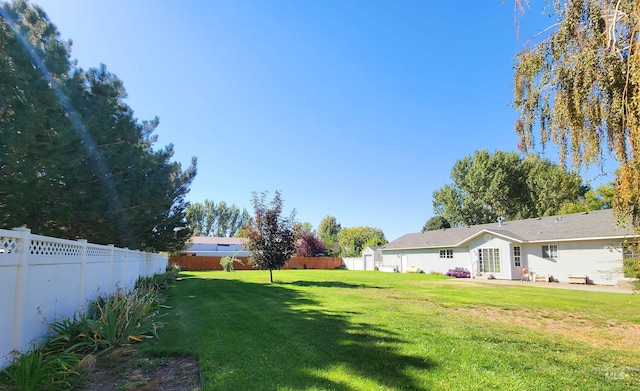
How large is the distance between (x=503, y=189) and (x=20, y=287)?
4097cm

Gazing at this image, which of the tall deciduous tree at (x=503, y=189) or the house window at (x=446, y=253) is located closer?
the house window at (x=446, y=253)

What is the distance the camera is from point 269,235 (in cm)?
1852

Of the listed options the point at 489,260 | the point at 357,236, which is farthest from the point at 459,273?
the point at 357,236

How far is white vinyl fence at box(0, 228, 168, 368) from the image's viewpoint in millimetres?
3650

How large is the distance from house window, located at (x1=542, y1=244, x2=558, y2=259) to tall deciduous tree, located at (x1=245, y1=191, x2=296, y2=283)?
1505cm

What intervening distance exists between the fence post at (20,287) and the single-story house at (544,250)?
1829cm

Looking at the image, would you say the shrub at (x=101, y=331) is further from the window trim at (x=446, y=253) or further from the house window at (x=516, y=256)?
the window trim at (x=446, y=253)

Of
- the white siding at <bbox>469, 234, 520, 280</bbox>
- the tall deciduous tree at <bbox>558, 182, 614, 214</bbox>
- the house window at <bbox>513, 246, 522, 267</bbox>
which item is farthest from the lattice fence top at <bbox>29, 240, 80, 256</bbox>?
the tall deciduous tree at <bbox>558, 182, 614, 214</bbox>

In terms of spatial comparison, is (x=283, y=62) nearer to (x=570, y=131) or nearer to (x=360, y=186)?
(x=570, y=131)

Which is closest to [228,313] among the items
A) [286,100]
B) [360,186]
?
[286,100]

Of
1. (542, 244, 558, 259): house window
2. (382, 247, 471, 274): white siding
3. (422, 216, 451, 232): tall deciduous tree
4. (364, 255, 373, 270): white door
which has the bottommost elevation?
(364, 255, 373, 270): white door

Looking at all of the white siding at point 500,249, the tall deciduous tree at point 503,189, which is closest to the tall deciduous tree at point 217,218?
the tall deciduous tree at point 503,189

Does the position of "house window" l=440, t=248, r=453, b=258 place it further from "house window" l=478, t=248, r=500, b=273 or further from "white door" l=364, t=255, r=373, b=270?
"white door" l=364, t=255, r=373, b=270

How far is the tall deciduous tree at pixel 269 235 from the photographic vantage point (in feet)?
60.1
